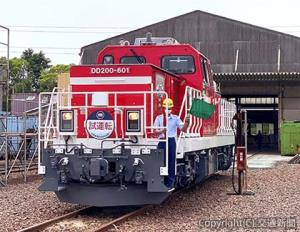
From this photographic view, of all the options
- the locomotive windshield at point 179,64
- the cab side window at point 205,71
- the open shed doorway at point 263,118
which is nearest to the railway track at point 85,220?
the locomotive windshield at point 179,64

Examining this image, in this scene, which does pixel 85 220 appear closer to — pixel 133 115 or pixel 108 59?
pixel 133 115

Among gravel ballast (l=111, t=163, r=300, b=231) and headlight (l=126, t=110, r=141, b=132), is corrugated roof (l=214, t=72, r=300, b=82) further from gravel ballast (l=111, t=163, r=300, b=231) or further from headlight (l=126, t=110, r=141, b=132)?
headlight (l=126, t=110, r=141, b=132)

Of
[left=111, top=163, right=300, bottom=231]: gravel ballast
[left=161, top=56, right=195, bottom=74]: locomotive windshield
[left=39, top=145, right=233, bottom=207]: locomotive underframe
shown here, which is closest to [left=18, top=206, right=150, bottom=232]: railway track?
[left=111, top=163, right=300, bottom=231]: gravel ballast

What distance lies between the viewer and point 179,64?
494 inches

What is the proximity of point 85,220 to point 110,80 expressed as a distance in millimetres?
2530

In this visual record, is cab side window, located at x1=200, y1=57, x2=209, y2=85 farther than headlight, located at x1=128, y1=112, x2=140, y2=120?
Yes

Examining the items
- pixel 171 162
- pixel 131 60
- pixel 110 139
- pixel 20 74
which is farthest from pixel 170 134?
pixel 20 74

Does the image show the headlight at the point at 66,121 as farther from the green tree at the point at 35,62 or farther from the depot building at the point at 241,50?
the green tree at the point at 35,62

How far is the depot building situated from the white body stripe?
942 inches

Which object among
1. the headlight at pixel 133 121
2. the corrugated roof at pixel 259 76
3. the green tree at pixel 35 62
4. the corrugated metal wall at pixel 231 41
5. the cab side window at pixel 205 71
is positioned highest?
the green tree at pixel 35 62

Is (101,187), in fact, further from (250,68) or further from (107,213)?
(250,68)

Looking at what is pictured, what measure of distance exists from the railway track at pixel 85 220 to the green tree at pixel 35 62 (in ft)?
225

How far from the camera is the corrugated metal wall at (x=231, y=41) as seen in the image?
3544cm

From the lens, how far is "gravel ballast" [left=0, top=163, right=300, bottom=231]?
9461 mm
